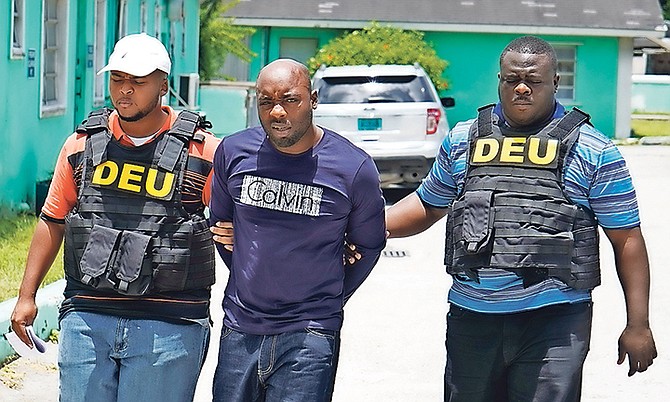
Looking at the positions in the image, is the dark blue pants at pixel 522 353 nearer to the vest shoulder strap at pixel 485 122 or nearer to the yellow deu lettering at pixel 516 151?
the yellow deu lettering at pixel 516 151

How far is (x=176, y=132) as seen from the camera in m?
4.20

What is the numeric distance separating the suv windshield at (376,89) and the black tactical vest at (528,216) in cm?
1155

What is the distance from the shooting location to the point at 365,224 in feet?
13.6

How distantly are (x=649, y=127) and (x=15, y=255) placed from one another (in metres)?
26.3

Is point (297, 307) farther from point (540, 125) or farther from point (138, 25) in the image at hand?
point (138, 25)

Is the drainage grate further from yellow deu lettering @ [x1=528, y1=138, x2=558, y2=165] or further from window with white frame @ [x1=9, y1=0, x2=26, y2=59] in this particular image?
yellow deu lettering @ [x1=528, y1=138, x2=558, y2=165]

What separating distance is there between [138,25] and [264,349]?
1538 cm

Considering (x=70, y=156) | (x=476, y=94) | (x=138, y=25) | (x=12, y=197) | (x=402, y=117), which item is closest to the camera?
(x=70, y=156)

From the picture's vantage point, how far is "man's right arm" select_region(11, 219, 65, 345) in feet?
14.1

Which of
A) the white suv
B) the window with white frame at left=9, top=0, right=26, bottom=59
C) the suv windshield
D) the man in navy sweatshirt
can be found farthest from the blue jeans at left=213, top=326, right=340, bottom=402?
the suv windshield

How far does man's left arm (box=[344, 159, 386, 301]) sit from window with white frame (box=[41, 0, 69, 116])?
997cm

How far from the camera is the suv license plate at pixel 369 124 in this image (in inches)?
615

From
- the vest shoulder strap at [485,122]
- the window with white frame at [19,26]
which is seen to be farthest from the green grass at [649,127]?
the vest shoulder strap at [485,122]

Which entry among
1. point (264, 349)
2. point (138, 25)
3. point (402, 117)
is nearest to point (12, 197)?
point (402, 117)
